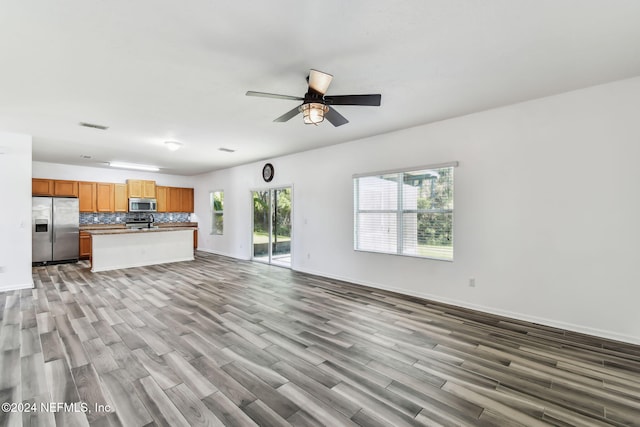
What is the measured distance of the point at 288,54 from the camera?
7.84ft

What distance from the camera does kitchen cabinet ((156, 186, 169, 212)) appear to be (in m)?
9.44

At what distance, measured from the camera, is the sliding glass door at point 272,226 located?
6903mm

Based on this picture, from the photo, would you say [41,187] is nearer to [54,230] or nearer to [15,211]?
[54,230]

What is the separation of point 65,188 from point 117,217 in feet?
5.09

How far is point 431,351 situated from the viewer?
2.71 metres

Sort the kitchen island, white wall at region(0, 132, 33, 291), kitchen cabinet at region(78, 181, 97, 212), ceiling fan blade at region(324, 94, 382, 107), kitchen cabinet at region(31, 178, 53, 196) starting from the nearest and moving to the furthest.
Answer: ceiling fan blade at region(324, 94, 382, 107), white wall at region(0, 132, 33, 291), the kitchen island, kitchen cabinet at region(31, 178, 53, 196), kitchen cabinet at region(78, 181, 97, 212)

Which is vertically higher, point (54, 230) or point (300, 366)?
point (54, 230)

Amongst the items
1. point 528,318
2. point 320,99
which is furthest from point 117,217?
point 528,318

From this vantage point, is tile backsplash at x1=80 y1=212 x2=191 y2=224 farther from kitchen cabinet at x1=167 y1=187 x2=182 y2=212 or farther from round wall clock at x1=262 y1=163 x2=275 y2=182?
round wall clock at x1=262 y1=163 x2=275 y2=182

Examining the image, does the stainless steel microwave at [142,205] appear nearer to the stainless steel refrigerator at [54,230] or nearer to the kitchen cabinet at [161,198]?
the kitchen cabinet at [161,198]

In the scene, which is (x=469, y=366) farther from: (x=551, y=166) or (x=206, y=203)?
(x=206, y=203)

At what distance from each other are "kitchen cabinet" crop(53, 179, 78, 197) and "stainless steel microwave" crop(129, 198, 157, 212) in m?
1.34

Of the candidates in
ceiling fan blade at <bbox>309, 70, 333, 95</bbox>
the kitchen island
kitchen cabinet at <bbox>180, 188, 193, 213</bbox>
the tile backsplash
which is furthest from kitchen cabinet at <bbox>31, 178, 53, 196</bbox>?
ceiling fan blade at <bbox>309, 70, 333, 95</bbox>

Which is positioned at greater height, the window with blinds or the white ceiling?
the white ceiling
